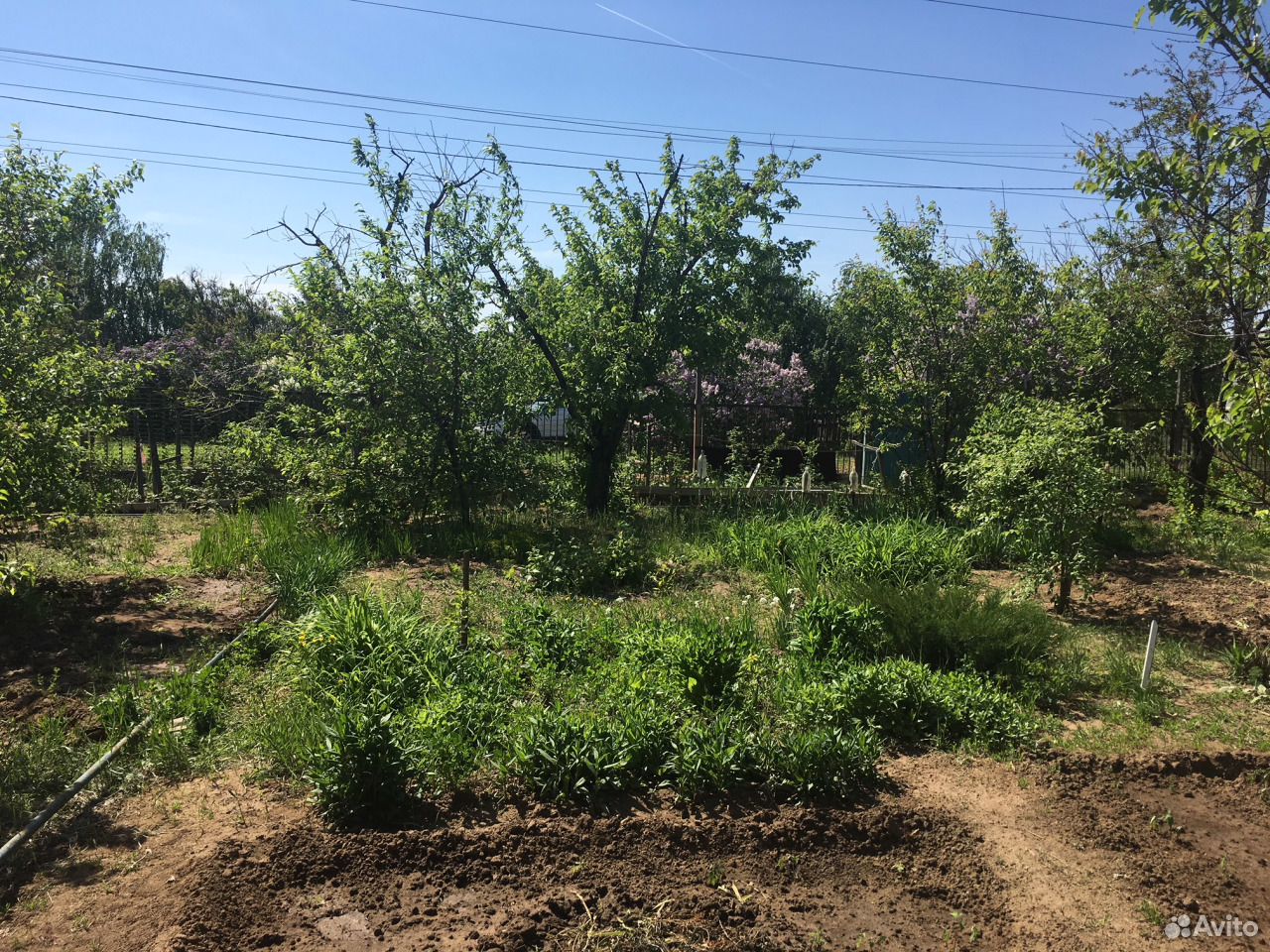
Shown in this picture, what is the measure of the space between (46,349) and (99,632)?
2.54 m

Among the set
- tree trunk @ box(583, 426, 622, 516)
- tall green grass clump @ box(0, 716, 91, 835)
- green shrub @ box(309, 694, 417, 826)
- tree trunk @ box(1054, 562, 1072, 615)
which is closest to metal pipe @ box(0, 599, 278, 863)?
tall green grass clump @ box(0, 716, 91, 835)

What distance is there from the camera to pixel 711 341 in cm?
1067

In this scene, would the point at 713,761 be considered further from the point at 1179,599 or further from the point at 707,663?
the point at 1179,599

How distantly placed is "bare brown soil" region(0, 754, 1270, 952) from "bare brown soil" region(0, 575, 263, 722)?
1712 millimetres

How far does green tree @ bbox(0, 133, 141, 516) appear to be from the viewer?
5816 millimetres

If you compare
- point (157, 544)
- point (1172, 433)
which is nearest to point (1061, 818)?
point (157, 544)

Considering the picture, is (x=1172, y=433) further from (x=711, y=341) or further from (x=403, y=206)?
(x=403, y=206)

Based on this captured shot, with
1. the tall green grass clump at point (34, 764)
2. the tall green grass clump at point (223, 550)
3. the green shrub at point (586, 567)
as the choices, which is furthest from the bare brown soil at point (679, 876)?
the tall green grass clump at point (223, 550)

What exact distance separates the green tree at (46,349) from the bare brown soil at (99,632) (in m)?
0.88

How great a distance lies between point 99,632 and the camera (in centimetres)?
590

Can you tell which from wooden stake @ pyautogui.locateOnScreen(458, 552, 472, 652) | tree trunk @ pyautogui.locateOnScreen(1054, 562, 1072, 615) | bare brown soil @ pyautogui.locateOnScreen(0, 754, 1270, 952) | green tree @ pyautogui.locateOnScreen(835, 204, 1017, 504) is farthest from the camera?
green tree @ pyautogui.locateOnScreen(835, 204, 1017, 504)

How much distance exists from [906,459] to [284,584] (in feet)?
31.3

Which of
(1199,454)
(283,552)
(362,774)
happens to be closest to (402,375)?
(283,552)

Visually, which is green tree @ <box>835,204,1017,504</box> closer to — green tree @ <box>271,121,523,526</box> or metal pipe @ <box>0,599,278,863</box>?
green tree @ <box>271,121,523,526</box>
